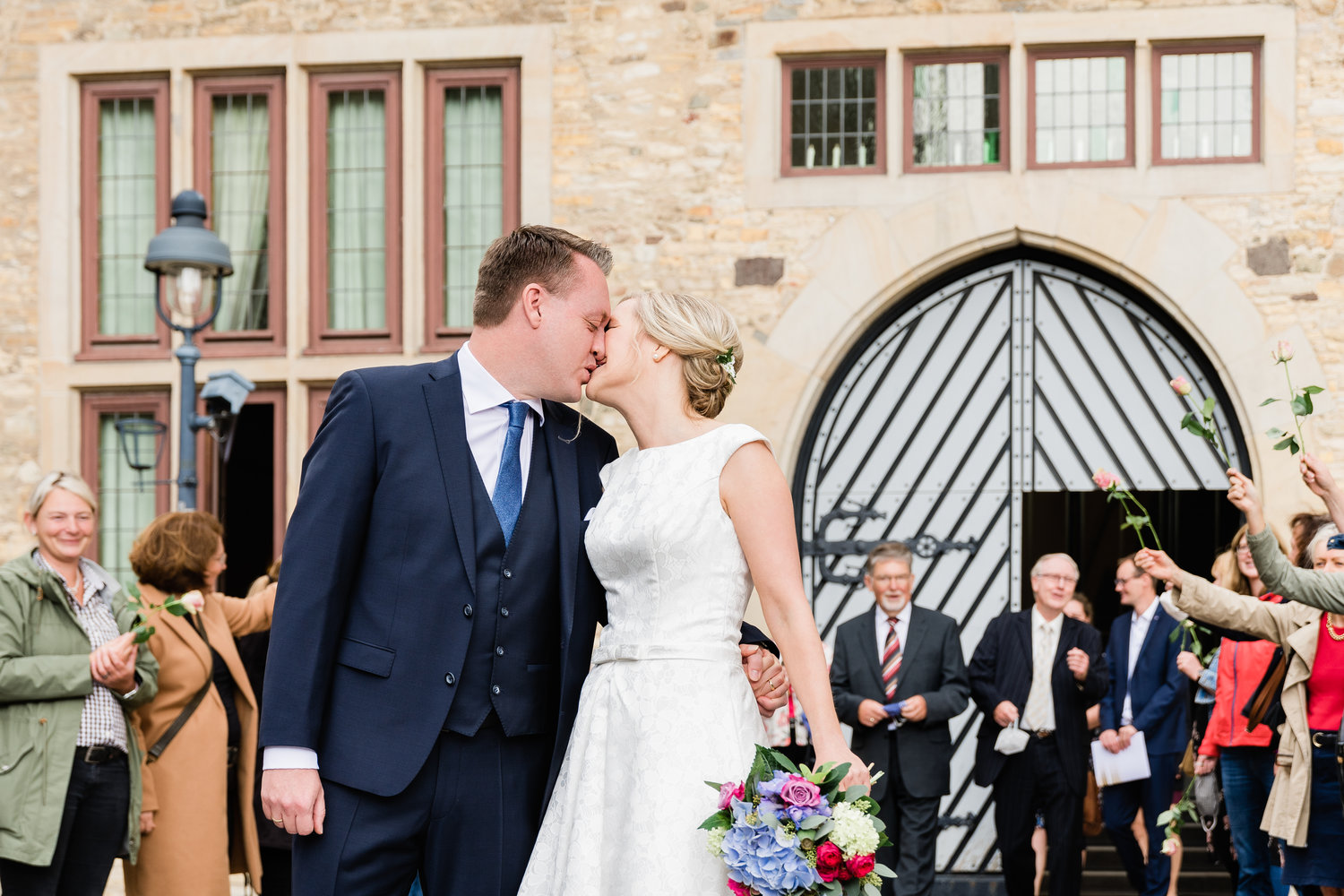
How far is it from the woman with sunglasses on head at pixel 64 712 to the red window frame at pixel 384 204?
3.98 metres

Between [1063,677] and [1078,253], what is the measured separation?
2.53 m

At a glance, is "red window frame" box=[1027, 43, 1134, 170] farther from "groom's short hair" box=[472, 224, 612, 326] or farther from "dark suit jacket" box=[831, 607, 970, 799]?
"groom's short hair" box=[472, 224, 612, 326]

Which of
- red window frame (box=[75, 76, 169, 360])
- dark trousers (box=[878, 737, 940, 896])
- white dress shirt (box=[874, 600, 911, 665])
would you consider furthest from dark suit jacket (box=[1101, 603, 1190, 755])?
red window frame (box=[75, 76, 169, 360])

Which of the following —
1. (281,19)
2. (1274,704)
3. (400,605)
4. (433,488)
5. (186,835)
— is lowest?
(186,835)

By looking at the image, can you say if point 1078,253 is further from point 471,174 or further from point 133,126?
point 133,126

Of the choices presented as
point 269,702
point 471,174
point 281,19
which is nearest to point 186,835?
point 269,702

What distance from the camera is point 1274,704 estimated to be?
241 inches

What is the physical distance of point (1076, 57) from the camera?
29.0 feet

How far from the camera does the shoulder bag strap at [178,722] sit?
5.54m

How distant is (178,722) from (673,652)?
9.84 ft

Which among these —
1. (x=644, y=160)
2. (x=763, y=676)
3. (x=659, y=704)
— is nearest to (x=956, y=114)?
(x=644, y=160)

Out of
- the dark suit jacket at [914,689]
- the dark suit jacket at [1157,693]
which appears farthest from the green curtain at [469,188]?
the dark suit jacket at [1157,693]

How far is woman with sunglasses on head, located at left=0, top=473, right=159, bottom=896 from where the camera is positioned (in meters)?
4.95

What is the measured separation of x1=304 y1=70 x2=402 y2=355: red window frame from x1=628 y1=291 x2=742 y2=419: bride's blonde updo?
6113 mm
